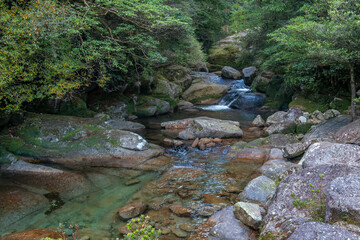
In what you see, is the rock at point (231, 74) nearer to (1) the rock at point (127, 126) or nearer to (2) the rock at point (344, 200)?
(1) the rock at point (127, 126)

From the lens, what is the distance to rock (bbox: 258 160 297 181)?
771cm

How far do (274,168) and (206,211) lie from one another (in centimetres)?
308

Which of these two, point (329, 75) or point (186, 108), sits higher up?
point (329, 75)

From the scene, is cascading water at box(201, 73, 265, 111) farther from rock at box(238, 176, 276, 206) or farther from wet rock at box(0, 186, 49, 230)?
wet rock at box(0, 186, 49, 230)

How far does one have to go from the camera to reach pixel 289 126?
12039 millimetres

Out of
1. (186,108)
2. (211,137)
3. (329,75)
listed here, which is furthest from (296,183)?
(186,108)

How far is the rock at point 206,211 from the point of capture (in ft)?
19.3

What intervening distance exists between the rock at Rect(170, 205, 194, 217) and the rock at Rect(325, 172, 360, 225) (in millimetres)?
3139

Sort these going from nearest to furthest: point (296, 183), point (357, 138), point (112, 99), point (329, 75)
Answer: point (296, 183) < point (357, 138) < point (329, 75) < point (112, 99)

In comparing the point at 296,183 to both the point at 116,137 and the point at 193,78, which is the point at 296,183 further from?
the point at 193,78

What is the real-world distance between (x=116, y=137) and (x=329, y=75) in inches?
496

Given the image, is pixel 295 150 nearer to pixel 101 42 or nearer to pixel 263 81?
pixel 101 42

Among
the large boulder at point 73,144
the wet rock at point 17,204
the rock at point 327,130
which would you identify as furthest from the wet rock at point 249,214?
the rock at point 327,130

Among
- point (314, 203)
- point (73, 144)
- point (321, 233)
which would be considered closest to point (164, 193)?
point (314, 203)
